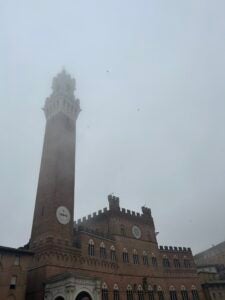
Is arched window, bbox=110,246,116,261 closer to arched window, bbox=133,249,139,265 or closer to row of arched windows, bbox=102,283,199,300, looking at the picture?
row of arched windows, bbox=102,283,199,300

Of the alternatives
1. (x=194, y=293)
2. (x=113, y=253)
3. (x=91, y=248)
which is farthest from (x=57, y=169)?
(x=194, y=293)

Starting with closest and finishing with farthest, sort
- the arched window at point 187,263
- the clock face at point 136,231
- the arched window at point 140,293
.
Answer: the arched window at point 140,293, the clock face at point 136,231, the arched window at point 187,263

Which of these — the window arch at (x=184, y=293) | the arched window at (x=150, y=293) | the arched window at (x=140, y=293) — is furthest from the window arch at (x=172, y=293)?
the arched window at (x=140, y=293)

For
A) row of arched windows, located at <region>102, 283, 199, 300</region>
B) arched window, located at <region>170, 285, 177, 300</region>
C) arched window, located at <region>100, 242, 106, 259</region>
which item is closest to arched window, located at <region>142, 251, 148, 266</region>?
row of arched windows, located at <region>102, 283, 199, 300</region>

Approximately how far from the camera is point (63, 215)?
30.4 meters

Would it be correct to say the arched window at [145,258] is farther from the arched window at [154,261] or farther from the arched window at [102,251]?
the arched window at [102,251]

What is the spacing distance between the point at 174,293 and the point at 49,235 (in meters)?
23.8

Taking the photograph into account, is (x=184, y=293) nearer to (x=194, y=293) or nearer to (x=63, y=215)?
(x=194, y=293)

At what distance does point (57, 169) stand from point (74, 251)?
9697mm

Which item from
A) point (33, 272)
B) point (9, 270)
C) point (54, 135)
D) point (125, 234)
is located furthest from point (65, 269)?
point (54, 135)

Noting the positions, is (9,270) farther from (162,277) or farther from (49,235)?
(162,277)

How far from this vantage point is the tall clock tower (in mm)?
29433

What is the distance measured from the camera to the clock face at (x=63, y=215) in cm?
2982

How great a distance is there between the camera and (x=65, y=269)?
27484 mm
